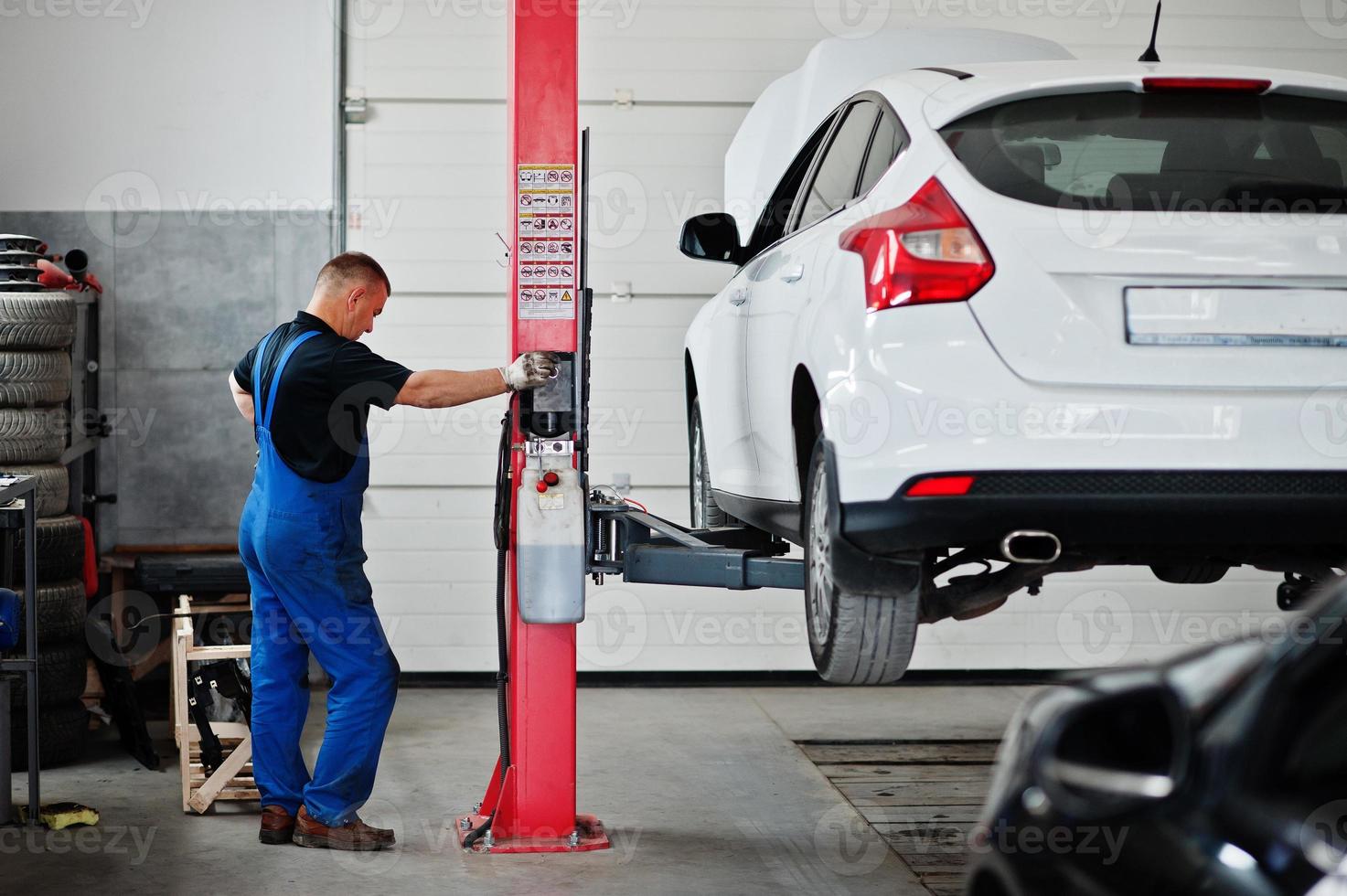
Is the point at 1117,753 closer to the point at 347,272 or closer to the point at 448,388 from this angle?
the point at 448,388

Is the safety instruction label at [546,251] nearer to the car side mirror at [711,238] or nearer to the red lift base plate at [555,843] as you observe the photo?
the car side mirror at [711,238]

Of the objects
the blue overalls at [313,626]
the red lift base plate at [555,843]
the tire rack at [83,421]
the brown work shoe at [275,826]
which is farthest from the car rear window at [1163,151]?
the tire rack at [83,421]

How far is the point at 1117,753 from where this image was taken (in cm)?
142

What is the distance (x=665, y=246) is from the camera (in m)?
7.06

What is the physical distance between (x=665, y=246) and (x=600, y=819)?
350cm

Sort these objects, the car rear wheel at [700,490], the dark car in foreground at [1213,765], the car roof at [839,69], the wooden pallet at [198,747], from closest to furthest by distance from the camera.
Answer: the dark car in foreground at [1213,765]
the car roof at [839,69]
the car rear wheel at [700,490]
the wooden pallet at [198,747]

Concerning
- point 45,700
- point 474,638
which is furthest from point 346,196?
point 45,700

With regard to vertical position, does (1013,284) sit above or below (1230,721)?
above

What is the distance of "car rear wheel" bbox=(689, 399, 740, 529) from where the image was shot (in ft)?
14.5

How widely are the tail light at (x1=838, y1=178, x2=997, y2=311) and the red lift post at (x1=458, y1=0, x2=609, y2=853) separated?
177 cm

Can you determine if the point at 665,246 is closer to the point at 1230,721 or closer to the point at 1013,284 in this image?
the point at 1013,284

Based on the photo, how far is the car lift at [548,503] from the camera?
3895 millimetres

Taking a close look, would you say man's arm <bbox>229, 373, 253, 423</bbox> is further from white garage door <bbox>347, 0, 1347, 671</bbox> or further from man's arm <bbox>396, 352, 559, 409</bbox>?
white garage door <bbox>347, 0, 1347, 671</bbox>

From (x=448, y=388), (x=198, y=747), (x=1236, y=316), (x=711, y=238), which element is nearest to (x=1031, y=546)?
(x=1236, y=316)
